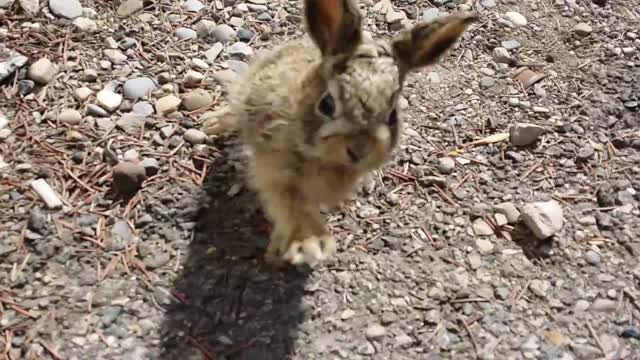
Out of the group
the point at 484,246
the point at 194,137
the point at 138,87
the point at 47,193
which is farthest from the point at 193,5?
the point at 484,246

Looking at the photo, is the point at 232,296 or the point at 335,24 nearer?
the point at 335,24

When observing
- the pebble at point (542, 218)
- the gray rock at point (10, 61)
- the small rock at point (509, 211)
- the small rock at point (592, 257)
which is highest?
the gray rock at point (10, 61)

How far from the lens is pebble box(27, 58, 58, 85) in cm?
402

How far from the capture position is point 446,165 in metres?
3.99

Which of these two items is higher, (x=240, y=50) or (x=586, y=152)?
(x=240, y=50)

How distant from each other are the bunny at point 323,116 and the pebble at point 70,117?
0.87 metres

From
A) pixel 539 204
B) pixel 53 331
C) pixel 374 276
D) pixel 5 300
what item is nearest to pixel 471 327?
pixel 374 276

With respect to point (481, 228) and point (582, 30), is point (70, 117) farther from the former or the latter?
point (582, 30)

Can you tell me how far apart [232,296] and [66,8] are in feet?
6.57

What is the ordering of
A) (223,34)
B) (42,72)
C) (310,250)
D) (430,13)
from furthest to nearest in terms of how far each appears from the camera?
(430,13)
(223,34)
(42,72)
(310,250)

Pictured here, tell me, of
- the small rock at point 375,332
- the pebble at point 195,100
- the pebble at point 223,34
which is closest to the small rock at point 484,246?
the small rock at point 375,332

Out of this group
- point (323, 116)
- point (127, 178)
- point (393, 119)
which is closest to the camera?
point (323, 116)

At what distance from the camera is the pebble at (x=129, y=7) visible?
175 inches

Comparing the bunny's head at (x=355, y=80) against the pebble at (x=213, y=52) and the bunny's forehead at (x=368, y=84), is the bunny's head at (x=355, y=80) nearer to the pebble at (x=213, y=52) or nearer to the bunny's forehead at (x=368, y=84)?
the bunny's forehead at (x=368, y=84)
